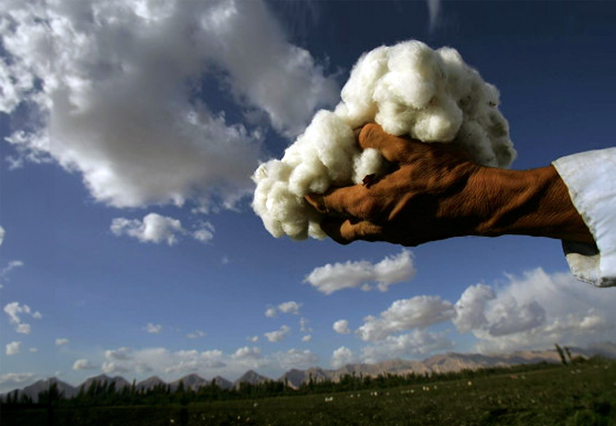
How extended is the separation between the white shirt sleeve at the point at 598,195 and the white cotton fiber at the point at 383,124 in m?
0.47

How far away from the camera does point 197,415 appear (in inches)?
377

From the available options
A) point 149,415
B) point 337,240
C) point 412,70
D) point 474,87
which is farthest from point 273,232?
point 149,415

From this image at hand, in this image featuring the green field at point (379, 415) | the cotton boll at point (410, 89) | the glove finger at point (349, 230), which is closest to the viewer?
the cotton boll at point (410, 89)

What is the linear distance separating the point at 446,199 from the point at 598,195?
467 millimetres

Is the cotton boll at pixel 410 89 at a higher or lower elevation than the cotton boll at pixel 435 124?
higher

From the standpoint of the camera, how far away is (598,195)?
104cm

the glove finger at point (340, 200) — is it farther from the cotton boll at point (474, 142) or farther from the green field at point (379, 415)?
the green field at point (379, 415)

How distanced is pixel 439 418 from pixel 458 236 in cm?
934

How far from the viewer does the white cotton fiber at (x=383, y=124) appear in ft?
4.78

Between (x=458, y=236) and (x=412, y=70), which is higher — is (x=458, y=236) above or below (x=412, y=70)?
below

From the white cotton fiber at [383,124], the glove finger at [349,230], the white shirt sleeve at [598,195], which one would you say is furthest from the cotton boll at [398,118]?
the white shirt sleeve at [598,195]

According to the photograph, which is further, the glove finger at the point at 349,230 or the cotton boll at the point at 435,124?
the glove finger at the point at 349,230

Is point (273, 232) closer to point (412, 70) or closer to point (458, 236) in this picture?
point (458, 236)

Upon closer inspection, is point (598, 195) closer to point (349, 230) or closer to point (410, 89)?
point (410, 89)
